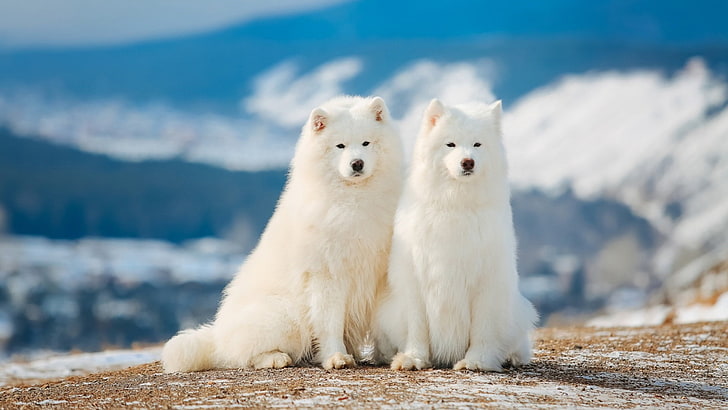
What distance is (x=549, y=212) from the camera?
2549 inches

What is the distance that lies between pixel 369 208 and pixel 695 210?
55.2m

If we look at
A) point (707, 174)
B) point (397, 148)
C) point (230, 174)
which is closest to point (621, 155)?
point (707, 174)

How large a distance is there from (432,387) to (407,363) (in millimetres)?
1008

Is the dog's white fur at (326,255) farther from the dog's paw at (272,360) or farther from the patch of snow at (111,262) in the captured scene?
the patch of snow at (111,262)

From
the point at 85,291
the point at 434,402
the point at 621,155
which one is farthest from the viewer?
the point at 85,291

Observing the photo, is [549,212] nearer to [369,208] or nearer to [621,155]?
[621,155]

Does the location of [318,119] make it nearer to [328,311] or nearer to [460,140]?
[460,140]

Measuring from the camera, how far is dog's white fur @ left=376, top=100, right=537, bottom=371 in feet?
→ 25.8

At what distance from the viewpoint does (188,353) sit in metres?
8.84

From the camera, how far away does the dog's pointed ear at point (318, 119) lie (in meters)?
8.45

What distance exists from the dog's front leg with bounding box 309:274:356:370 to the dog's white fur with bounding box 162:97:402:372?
10 mm

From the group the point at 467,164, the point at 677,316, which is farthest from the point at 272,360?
the point at 677,316

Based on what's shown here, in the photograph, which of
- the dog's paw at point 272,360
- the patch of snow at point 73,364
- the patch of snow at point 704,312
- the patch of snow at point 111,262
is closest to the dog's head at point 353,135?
the dog's paw at point 272,360

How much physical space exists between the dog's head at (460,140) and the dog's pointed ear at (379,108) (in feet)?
2.11
